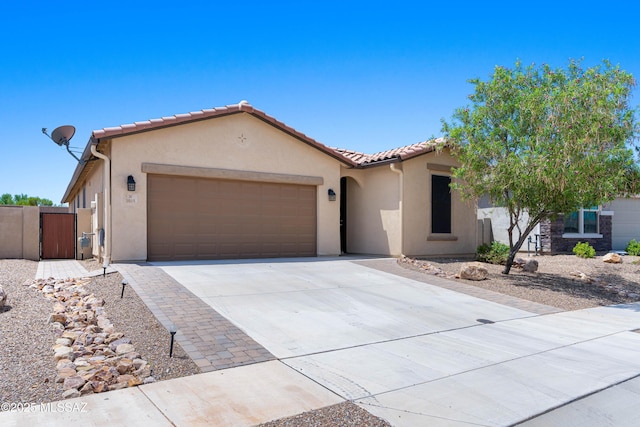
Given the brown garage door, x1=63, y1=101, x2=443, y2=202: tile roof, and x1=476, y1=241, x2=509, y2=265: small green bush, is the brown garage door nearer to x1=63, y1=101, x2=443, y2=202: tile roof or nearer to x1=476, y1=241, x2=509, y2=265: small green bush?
x1=63, y1=101, x2=443, y2=202: tile roof

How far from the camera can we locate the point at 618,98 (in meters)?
10.8

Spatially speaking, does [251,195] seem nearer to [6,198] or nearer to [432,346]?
[432,346]

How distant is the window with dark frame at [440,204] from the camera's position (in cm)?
1612

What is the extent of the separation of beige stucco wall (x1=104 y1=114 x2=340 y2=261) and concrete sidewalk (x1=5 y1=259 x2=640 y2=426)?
9.94 feet

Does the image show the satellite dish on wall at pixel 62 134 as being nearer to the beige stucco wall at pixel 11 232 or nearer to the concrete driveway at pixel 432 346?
the beige stucco wall at pixel 11 232

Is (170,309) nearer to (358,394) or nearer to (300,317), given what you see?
(300,317)

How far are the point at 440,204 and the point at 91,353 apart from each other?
1304 cm

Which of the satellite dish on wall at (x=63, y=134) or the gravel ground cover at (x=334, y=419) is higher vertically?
the satellite dish on wall at (x=63, y=134)

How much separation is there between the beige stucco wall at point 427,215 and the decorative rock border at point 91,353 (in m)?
10.2

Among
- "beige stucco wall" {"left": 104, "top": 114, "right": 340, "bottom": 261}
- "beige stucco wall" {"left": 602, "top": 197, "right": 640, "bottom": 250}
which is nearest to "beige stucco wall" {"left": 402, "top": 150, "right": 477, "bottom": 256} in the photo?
"beige stucco wall" {"left": 104, "top": 114, "right": 340, "bottom": 261}

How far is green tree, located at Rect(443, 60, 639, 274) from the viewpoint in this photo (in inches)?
407

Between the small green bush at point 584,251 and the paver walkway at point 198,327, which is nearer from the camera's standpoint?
the paver walkway at point 198,327

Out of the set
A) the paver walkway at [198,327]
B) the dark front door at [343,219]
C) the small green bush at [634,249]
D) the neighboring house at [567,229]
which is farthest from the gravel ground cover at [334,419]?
the small green bush at [634,249]

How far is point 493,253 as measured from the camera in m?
15.8
